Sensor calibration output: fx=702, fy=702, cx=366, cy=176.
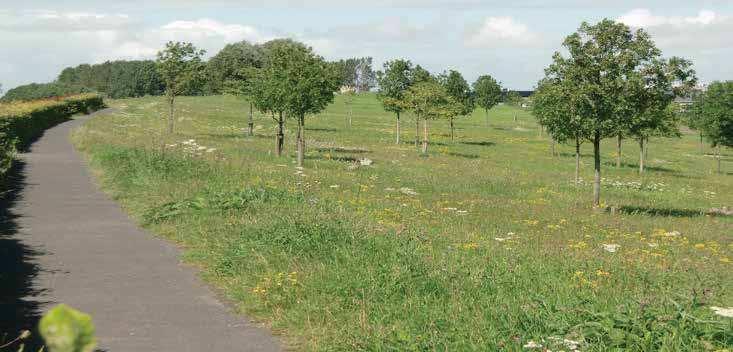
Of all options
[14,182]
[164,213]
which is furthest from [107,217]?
[14,182]

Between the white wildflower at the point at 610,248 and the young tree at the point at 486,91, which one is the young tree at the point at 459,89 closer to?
the young tree at the point at 486,91

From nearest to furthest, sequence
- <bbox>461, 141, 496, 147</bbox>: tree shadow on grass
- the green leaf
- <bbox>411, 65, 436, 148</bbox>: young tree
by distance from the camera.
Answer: the green leaf
<bbox>411, 65, 436, 148</bbox>: young tree
<bbox>461, 141, 496, 147</bbox>: tree shadow on grass

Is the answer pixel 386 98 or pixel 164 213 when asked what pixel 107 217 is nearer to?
pixel 164 213

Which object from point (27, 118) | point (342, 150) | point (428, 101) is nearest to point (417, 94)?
point (428, 101)

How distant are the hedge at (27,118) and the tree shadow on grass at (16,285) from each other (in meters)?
5.04

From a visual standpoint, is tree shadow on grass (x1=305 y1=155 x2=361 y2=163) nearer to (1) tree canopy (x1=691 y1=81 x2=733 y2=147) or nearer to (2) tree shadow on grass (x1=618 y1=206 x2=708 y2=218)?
(2) tree shadow on grass (x1=618 y1=206 x2=708 y2=218)

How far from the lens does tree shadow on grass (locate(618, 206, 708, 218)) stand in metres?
25.0

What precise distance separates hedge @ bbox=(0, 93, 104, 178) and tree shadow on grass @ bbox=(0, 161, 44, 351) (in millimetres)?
5036

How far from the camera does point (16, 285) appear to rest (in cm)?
1046

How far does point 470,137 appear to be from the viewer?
67.7m

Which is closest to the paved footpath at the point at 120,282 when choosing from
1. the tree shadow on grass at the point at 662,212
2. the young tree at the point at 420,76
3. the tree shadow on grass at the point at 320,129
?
the tree shadow on grass at the point at 662,212

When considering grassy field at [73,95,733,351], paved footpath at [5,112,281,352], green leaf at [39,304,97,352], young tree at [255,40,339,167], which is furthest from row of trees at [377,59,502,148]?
green leaf at [39,304,97,352]

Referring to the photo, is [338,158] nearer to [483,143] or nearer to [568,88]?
[568,88]

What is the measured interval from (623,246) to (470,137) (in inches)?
2086
